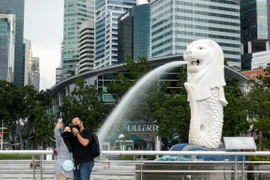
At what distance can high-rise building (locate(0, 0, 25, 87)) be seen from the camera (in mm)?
169700

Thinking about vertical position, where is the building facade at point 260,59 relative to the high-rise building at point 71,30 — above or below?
below

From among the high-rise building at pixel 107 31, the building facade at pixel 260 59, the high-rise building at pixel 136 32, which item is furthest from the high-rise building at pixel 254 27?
the high-rise building at pixel 107 31

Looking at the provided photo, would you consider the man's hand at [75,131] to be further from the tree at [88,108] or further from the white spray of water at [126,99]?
the tree at [88,108]

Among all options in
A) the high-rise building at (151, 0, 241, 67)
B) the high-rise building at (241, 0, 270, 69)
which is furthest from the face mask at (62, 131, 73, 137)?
the high-rise building at (241, 0, 270, 69)

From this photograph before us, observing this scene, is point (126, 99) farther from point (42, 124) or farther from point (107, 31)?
point (107, 31)

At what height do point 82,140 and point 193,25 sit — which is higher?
point 193,25

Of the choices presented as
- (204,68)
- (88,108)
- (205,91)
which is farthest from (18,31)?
(205,91)

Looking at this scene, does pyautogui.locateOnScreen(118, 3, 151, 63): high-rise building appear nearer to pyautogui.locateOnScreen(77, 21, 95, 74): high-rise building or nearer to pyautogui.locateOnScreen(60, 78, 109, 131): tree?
pyautogui.locateOnScreen(77, 21, 95, 74): high-rise building

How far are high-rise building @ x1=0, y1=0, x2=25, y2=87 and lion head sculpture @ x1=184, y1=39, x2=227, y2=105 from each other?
155732mm

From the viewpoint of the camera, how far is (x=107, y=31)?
147m

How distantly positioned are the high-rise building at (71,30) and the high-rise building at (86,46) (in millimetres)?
13552

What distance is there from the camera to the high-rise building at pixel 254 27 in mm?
130000

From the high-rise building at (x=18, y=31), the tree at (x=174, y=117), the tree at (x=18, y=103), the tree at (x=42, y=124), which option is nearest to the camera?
the tree at (x=174, y=117)

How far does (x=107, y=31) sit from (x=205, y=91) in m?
132
